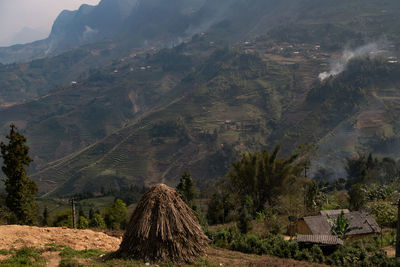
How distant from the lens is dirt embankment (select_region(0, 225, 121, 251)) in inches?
623

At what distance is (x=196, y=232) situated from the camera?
1495cm

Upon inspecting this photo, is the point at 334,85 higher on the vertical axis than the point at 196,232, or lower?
higher

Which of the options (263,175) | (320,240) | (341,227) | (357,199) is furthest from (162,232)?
(357,199)

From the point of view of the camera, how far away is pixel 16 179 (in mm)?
29688

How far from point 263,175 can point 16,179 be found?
25438 millimetres

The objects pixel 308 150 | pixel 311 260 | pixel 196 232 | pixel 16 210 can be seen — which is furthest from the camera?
pixel 308 150

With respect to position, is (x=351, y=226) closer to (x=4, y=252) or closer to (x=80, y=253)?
(x=80, y=253)

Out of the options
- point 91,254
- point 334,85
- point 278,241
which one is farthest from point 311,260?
point 334,85

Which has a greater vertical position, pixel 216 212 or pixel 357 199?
pixel 357 199

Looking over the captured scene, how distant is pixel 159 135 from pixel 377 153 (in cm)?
11211

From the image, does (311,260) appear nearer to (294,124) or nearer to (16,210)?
(16,210)

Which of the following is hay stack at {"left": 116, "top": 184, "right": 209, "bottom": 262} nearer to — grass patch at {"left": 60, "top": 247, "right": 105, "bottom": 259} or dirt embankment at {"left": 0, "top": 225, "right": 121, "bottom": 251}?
grass patch at {"left": 60, "top": 247, "right": 105, "bottom": 259}

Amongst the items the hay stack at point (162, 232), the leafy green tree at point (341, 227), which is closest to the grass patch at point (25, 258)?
the hay stack at point (162, 232)

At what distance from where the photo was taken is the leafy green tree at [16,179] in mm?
29344
